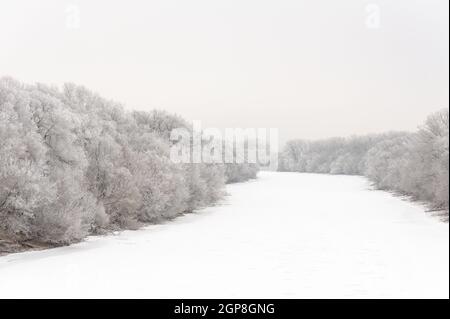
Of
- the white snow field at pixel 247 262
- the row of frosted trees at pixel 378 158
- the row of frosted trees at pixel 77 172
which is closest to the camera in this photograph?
the white snow field at pixel 247 262

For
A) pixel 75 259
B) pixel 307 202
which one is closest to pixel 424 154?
pixel 307 202

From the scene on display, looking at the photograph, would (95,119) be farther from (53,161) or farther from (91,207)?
(91,207)

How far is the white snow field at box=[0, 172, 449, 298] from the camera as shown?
11344 mm

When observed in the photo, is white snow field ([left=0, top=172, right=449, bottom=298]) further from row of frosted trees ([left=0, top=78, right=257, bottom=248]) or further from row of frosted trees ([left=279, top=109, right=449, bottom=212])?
row of frosted trees ([left=279, top=109, right=449, bottom=212])

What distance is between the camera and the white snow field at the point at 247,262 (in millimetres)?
11344

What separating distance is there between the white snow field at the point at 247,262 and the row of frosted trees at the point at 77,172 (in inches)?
44.6

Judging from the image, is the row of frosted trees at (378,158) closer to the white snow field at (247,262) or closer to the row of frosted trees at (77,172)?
the white snow field at (247,262)

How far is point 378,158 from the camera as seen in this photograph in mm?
67250

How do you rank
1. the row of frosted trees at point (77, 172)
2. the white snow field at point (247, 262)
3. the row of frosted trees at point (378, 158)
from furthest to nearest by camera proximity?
the row of frosted trees at point (378, 158) < the row of frosted trees at point (77, 172) < the white snow field at point (247, 262)

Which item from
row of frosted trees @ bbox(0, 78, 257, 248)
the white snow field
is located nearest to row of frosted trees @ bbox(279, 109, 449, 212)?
the white snow field

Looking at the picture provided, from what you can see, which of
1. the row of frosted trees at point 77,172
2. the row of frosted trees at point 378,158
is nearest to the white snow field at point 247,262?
the row of frosted trees at point 77,172

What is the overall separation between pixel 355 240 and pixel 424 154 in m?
12.8

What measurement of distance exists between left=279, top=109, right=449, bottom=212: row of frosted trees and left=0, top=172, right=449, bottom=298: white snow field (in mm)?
5970
